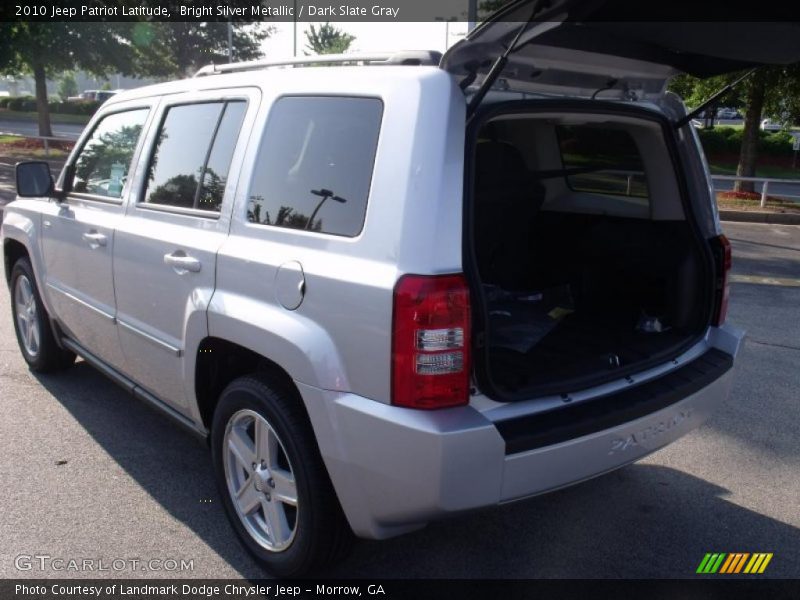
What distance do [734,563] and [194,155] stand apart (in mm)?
2922

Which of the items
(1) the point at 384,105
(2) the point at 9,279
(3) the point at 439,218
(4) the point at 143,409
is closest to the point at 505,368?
(3) the point at 439,218

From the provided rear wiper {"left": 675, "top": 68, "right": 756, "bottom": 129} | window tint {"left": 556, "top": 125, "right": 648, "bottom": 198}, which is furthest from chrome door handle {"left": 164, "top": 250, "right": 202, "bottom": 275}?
rear wiper {"left": 675, "top": 68, "right": 756, "bottom": 129}

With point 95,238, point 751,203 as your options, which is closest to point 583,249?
point 95,238

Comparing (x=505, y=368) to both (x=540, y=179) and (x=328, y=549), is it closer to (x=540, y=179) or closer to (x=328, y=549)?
(x=328, y=549)

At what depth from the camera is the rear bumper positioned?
2371 millimetres

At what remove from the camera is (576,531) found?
3449mm

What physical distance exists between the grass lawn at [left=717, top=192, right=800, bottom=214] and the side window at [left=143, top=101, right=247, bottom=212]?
14038 mm

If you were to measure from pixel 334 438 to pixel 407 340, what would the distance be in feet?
1.47

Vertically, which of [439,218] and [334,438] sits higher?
[439,218]

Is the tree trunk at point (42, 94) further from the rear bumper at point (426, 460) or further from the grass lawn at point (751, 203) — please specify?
the rear bumper at point (426, 460)

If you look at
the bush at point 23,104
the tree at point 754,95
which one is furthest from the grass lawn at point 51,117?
the tree at point 754,95

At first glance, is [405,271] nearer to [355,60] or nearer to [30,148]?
[355,60]

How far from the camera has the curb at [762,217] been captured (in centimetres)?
1488

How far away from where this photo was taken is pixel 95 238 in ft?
13.2
